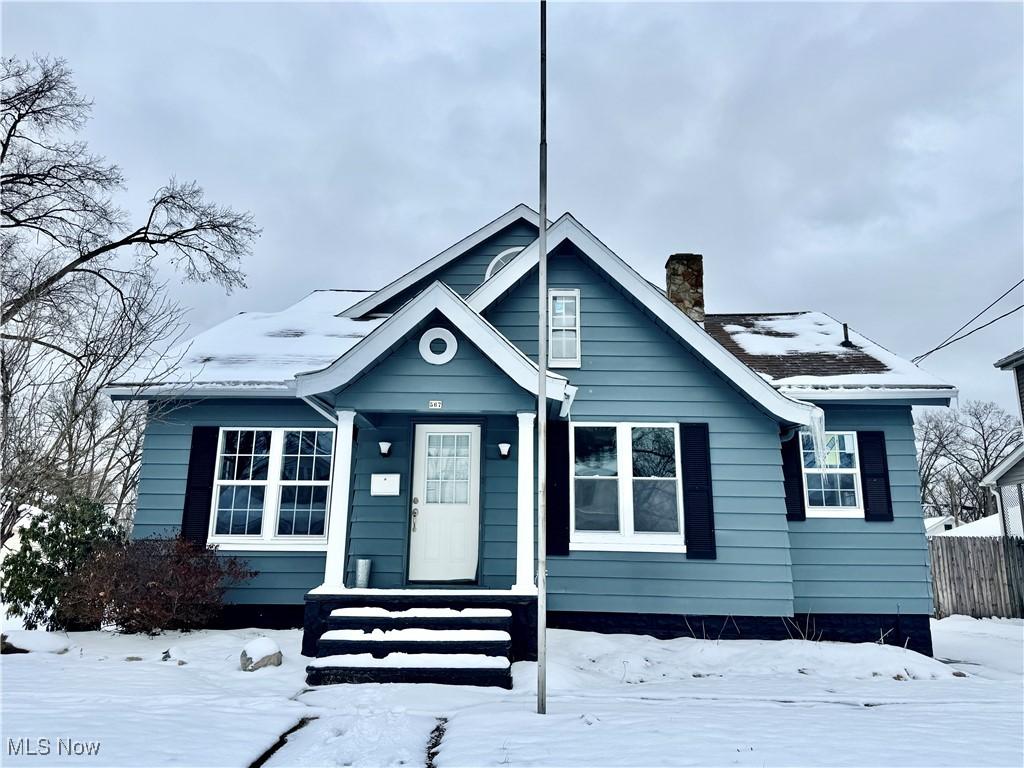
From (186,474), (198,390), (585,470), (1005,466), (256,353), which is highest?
(256,353)

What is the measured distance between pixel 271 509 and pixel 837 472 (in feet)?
26.9

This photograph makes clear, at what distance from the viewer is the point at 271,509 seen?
8414 mm

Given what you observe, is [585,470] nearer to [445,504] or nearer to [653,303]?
[445,504]

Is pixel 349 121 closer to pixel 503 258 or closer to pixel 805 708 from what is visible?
pixel 503 258

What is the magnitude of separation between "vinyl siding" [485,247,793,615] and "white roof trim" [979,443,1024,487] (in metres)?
12.1

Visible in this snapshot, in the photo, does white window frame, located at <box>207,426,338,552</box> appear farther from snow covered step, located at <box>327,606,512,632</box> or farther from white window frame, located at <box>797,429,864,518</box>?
white window frame, located at <box>797,429,864,518</box>

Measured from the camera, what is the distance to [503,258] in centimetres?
1023

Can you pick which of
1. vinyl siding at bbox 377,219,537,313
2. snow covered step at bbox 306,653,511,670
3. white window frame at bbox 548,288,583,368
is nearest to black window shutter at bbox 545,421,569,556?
white window frame at bbox 548,288,583,368

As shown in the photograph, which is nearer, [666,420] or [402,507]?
[402,507]

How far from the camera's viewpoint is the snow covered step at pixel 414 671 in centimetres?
543

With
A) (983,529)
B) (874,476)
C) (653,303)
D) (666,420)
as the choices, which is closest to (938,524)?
(983,529)

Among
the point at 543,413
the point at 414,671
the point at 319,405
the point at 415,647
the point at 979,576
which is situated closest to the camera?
the point at 543,413

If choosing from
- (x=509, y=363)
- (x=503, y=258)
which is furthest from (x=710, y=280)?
(x=509, y=363)

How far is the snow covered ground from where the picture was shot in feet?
11.7
